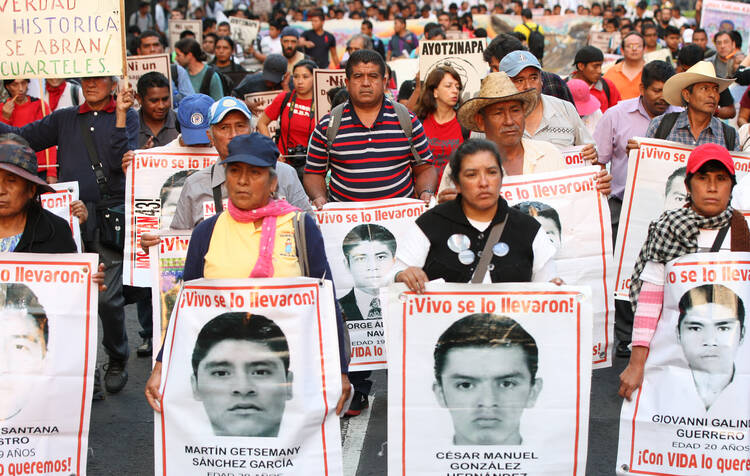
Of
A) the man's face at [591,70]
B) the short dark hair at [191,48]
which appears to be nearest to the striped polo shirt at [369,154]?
the man's face at [591,70]

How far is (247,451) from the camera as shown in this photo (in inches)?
165

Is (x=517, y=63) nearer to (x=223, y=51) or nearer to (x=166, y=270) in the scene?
(x=166, y=270)

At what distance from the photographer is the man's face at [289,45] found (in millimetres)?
13008

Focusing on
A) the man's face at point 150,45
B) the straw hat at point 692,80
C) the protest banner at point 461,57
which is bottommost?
the straw hat at point 692,80

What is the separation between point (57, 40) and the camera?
6734 mm

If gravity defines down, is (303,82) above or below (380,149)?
above

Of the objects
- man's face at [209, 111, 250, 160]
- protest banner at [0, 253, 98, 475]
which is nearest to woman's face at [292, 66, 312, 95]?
man's face at [209, 111, 250, 160]

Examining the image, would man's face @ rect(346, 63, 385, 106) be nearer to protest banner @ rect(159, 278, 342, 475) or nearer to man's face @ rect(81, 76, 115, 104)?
man's face @ rect(81, 76, 115, 104)

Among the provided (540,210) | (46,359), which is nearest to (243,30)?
(540,210)

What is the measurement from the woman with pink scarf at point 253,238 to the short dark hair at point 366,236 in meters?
1.50

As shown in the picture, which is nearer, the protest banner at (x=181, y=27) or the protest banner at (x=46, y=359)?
the protest banner at (x=46, y=359)

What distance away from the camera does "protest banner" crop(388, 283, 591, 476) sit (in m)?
4.18

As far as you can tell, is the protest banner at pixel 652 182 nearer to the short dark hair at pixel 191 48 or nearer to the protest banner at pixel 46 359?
the protest banner at pixel 46 359

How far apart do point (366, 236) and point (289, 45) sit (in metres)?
7.62
